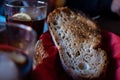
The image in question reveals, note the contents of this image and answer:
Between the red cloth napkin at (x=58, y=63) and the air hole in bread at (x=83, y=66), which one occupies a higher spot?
the red cloth napkin at (x=58, y=63)

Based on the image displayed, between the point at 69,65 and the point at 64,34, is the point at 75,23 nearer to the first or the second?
the point at 64,34

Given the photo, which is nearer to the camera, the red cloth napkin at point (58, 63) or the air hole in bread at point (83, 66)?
the red cloth napkin at point (58, 63)

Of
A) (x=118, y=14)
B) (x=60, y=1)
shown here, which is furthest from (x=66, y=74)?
(x=118, y=14)

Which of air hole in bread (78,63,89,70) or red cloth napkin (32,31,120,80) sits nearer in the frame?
red cloth napkin (32,31,120,80)
